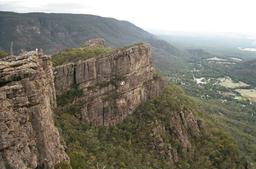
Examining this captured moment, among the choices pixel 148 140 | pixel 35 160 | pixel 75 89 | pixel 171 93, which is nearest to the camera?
pixel 35 160

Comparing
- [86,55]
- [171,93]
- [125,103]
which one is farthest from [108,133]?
[171,93]

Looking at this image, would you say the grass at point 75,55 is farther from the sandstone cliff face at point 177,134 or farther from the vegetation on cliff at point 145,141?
the sandstone cliff face at point 177,134

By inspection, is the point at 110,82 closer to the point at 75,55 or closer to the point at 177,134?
the point at 75,55

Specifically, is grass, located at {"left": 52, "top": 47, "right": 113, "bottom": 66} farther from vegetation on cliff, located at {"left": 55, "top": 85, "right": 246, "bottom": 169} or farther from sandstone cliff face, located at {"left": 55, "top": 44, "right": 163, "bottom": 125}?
vegetation on cliff, located at {"left": 55, "top": 85, "right": 246, "bottom": 169}

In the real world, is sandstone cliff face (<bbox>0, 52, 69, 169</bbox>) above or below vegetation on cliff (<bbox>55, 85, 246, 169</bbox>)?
above

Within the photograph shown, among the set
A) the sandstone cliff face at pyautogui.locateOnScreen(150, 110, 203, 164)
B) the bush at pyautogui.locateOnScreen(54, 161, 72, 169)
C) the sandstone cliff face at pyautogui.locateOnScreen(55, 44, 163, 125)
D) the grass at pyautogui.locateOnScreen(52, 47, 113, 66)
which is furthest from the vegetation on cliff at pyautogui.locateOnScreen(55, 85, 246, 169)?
the grass at pyautogui.locateOnScreen(52, 47, 113, 66)

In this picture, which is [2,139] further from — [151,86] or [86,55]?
[151,86]
